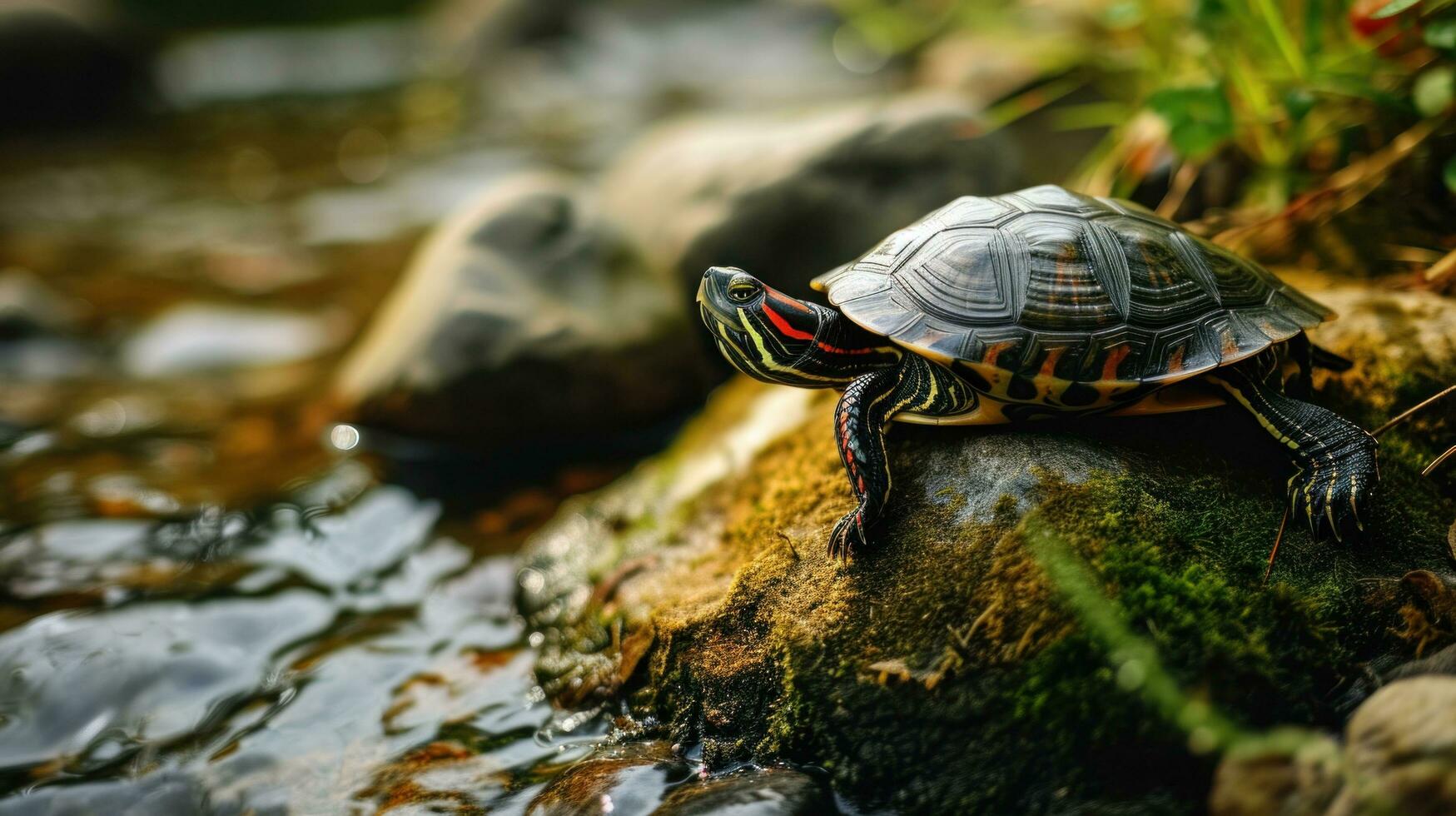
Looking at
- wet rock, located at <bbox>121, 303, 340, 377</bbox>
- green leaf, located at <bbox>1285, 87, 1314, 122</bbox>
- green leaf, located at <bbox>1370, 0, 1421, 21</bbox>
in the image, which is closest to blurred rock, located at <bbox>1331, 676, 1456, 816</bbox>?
green leaf, located at <bbox>1370, 0, 1421, 21</bbox>

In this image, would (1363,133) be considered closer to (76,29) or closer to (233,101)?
(233,101)

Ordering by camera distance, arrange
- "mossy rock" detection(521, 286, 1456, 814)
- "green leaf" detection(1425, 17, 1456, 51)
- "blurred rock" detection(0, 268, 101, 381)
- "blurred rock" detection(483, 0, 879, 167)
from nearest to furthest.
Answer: "mossy rock" detection(521, 286, 1456, 814)
"green leaf" detection(1425, 17, 1456, 51)
"blurred rock" detection(0, 268, 101, 381)
"blurred rock" detection(483, 0, 879, 167)

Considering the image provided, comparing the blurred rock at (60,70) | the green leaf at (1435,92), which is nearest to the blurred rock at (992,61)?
the green leaf at (1435,92)

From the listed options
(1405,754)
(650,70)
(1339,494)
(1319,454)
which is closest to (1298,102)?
(1319,454)

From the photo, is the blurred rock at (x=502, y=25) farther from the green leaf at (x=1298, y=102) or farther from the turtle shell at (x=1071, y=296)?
the turtle shell at (x=1071, y=296)

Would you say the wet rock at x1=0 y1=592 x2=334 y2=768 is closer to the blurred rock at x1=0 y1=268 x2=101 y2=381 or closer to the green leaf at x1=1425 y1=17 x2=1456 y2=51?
the blurred rock at x1=0 y1=268 x2=101 y2=381
